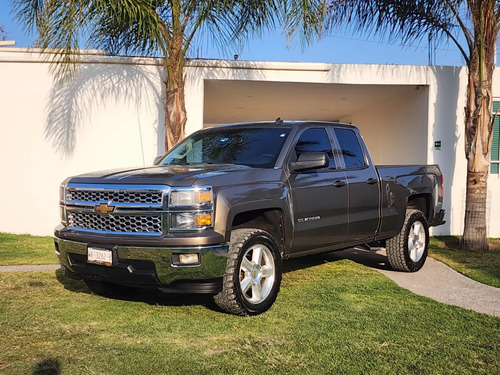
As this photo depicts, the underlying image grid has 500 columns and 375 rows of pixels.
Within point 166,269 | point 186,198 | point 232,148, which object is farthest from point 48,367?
point 232,148

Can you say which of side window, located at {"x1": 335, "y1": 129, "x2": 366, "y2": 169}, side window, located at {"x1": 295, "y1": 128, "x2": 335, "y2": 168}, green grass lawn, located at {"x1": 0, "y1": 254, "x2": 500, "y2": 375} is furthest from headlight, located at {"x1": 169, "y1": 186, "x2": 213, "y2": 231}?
side window, located at {"x1": 335, "y1": 129, "x2": 366, "y2": 169}

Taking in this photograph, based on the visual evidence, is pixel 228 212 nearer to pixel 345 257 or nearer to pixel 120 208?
pixel 120 208

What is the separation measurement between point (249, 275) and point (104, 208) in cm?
150

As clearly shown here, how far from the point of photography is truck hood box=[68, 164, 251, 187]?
192 inches

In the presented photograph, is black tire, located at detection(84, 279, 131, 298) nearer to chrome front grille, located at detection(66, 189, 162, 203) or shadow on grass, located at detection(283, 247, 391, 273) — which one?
chrome front grille, located at detection(66, 189, 162, 203)

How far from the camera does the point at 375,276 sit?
7.30 meters

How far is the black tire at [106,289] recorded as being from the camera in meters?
6.01

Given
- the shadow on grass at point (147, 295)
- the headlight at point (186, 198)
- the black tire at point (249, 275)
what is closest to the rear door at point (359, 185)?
the shadow on grass at point (147, 295)

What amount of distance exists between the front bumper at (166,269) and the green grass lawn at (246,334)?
39 cm

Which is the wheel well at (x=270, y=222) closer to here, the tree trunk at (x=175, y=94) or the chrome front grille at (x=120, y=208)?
the chrome front grille at (x=120, y=208)

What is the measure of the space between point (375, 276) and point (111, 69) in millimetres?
6844

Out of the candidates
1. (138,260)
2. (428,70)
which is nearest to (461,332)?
(138,260)

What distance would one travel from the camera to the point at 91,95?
11148 mm

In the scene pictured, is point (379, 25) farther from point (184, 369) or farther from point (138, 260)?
point (184, 369)
